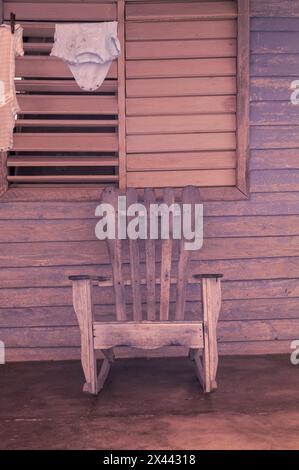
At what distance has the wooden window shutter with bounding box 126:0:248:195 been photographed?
15.9 ft

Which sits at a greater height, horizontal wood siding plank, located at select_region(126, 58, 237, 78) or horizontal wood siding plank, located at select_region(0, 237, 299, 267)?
horizontal wood siding plank, located at select_region(126, 58, 237, 78)

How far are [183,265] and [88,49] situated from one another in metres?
1.61

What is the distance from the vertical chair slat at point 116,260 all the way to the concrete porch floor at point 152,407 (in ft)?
1.59

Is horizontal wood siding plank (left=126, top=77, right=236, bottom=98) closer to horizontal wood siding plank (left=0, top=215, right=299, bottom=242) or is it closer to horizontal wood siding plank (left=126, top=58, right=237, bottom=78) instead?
horizontal wood siding plank (left=126, top=58, right=237, bottom=78)

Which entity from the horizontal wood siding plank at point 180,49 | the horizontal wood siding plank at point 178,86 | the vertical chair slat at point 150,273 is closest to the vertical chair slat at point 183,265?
the vertical chair slat at point 150,273

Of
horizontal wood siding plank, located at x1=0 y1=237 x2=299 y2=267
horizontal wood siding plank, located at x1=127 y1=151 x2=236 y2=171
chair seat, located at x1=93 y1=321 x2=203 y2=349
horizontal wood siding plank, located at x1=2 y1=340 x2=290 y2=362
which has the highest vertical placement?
horizontal wood siding plank, located at x1=127 y1=151 x2=236 y2=171

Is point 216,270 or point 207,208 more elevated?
point 207,208

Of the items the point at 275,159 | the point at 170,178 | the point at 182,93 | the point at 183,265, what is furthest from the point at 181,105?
the point at 183,265

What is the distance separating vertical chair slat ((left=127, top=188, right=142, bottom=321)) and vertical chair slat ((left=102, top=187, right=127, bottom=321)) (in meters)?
0.07

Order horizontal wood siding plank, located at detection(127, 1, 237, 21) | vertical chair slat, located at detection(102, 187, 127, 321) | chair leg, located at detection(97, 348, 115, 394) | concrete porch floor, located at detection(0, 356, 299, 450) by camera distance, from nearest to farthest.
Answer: concrete porch floor, located at detection(0, 356, 299, 450) < chair leg, located at detection(97, 348, 115, 394) < vertical chair slat, located at detection(102, 187, 127, 321) < horizontal wood siding plank, located at detection(127, 1, 237, 21)

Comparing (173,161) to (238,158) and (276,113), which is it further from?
(276,113)

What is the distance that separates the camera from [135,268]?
4.45 meters

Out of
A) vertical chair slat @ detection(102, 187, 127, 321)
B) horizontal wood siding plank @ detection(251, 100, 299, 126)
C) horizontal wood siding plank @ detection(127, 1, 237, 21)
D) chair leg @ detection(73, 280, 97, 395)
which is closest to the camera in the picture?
chair leg @ detection(73, 280, 97, 395)

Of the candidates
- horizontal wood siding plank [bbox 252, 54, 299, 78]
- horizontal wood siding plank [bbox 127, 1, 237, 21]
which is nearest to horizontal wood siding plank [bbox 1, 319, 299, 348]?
horizontal wood siding plank [bbox 252, 54, 299, 78]
